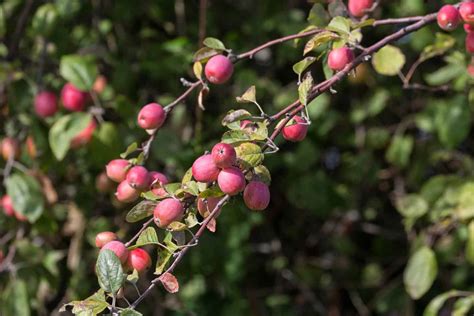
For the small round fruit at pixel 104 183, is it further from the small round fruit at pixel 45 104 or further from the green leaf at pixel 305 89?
the green leaf at pixel 305 89

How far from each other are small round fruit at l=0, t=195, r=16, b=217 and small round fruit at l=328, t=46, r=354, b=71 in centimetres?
85

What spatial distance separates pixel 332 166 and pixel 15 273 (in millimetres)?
835

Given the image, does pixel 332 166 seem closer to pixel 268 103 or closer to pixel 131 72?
pixel 268 103

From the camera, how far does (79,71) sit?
167cm

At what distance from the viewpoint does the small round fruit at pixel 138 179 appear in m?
1.05

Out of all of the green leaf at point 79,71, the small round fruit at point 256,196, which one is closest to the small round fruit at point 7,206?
the green leaf at point 79,71

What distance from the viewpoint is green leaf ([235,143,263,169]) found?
0.96 m

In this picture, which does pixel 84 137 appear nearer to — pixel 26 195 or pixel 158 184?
pixel 26 195

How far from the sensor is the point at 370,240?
2.38m

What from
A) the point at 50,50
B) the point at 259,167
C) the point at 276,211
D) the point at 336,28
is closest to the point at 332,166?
the point at 276,211

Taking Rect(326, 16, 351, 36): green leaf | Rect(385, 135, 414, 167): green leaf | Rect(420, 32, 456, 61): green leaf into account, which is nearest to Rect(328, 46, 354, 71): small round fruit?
Rect(326, 16, 351, 36): green leaf

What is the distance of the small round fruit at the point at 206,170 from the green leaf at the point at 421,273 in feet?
2.72

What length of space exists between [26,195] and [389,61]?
0.73 metres

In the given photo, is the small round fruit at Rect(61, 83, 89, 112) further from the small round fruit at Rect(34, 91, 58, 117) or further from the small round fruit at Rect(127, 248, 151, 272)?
the small round fruit at Rect(127, 248, 151, 272)
